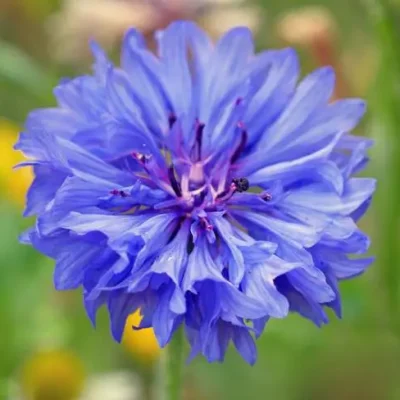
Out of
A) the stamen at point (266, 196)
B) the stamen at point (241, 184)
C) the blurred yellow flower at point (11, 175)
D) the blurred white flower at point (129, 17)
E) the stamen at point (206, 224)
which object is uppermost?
the blurred white flower at point (129, 17)

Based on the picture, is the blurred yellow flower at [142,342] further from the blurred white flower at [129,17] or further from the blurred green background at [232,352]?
the blurred white flower at [129,17]

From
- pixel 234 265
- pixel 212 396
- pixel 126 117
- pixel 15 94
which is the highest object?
pixel 15 94

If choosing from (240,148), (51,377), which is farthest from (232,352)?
(240,148)

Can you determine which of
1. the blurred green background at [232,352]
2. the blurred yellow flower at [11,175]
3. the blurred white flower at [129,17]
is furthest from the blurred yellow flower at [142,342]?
the blurred white flower at [129,17]

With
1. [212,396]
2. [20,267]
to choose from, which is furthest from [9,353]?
[212,396]

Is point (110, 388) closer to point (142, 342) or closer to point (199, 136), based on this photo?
point (142, 342)

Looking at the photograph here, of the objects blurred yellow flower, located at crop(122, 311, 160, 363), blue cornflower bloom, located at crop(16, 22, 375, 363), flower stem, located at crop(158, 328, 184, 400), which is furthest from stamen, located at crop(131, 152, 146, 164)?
blurred yellow flower, located at crop(122, 311, 160, 363)

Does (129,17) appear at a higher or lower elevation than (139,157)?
higher

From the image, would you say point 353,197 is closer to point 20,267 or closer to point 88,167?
point 88,167
